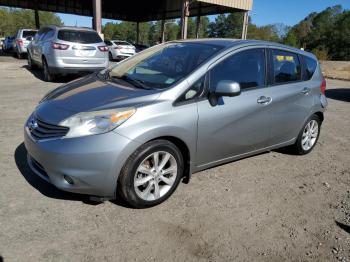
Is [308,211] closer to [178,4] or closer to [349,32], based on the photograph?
[178,4]

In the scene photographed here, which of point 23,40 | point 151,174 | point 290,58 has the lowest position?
point 151,174

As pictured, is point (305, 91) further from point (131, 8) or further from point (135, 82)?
point (131, 8)

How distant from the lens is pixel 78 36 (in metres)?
10.6

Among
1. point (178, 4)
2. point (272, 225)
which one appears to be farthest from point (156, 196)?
point (178, 4)

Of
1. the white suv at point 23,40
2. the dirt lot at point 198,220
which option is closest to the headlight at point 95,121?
the dirt lot at point 198,220

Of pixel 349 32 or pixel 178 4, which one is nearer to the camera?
pixel 178 4

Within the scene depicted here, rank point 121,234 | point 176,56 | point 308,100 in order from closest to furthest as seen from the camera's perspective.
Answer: point 121,234 < point 176,56 < point 308,100

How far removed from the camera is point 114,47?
2266cm

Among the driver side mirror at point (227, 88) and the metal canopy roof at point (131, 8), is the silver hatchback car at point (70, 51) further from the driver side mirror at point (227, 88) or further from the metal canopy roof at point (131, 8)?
the metal canopy roof at point (131, 8)

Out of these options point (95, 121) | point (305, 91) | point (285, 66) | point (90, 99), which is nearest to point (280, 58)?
point (285, 66)

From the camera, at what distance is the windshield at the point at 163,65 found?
12.3 ft

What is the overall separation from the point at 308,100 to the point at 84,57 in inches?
289

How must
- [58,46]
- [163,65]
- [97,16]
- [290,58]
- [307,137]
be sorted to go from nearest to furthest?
[163,65] → [290,58] → [307,137] → [58,46] → [97,16]

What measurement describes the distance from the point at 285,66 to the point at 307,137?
1273 mm
